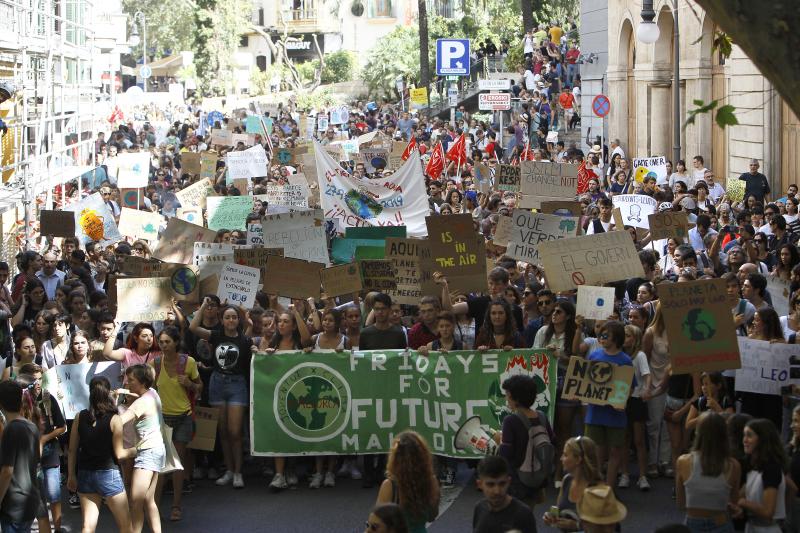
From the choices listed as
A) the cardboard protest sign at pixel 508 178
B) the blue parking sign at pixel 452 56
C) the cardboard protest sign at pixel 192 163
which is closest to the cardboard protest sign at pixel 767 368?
the cardboard protest sign at pixel 508 178

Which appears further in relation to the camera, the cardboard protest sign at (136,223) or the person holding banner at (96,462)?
the cardboard protest sign at (136,223)

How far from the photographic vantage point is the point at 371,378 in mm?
10680

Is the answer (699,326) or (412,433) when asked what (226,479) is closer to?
(699,326)

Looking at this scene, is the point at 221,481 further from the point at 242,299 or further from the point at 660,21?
the point at 660,21

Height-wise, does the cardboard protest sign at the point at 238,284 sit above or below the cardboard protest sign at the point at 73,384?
above

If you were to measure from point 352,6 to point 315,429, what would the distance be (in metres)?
87.9

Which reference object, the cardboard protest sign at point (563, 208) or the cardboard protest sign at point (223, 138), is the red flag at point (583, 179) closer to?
the cardboard protest sign at point (563, 208)

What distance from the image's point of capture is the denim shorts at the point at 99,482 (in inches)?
346

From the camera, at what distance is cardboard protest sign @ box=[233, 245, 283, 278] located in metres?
13.4

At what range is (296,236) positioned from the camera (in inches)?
589

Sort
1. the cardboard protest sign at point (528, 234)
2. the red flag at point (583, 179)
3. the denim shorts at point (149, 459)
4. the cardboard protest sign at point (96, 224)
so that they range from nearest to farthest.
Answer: the denim shorts at point (149, 459) → the cardboard protest sign at point (528, 234) → the cardboard protest sign at point (96, 224) → the red flag at point (583, 179)

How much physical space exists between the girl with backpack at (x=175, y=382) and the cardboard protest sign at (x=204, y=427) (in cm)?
29

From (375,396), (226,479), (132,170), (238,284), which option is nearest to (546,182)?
(132,170)

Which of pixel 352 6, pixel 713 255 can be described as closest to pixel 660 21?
pixel 713 255
